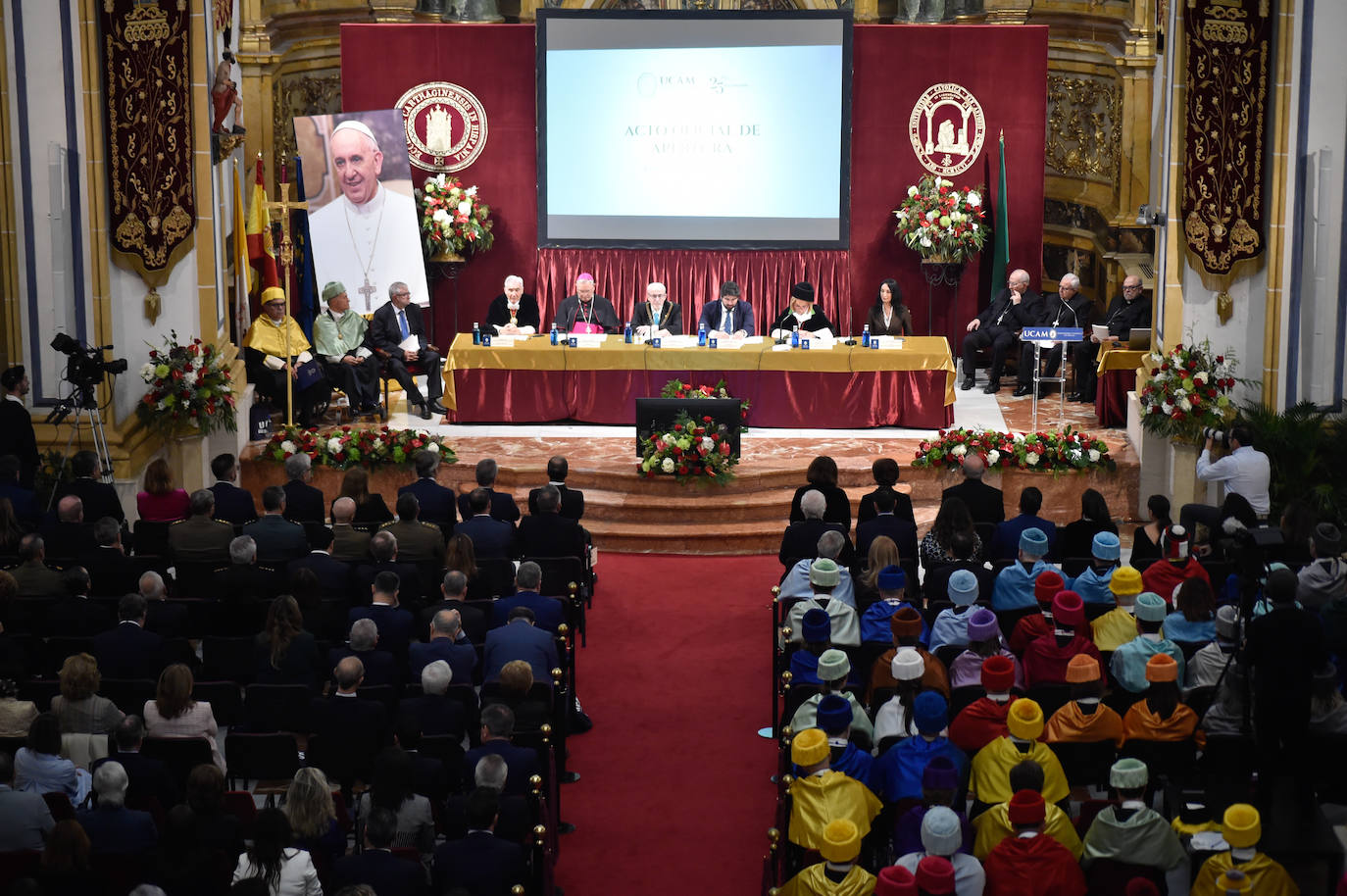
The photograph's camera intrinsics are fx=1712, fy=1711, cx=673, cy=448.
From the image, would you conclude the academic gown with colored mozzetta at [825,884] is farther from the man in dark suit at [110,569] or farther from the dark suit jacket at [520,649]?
the man in dark suit at [110,569]

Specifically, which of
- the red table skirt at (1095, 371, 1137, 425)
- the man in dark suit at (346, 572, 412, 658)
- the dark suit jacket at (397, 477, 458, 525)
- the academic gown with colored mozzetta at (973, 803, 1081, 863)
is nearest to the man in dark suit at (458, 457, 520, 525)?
the dark suit jacket at (397, 477, 458, 525)

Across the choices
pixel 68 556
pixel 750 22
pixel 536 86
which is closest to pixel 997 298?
pixel 750 22

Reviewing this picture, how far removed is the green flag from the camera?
17.9 meters

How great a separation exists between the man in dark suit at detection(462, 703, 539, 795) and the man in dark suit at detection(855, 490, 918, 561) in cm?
353

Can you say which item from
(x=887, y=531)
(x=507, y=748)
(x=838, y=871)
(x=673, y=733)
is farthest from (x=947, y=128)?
(x=838, y=871)

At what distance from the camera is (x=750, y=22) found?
58.4 feet

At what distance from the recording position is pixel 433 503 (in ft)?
37.0

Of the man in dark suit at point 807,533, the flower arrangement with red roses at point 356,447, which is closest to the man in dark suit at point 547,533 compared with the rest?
the man in dark suit at point 807,533

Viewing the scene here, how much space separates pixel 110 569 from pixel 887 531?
4572 millimetres

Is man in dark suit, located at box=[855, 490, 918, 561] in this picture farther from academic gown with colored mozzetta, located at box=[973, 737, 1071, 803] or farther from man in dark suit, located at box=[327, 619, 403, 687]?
man in dark suit, located at box=[327, 619, 403, 687]

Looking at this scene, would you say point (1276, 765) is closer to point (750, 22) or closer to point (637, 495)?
point (637, 495)

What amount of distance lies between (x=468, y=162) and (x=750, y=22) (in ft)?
11.0

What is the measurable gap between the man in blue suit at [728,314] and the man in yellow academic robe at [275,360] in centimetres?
372

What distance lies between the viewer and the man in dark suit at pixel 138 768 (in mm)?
7180
